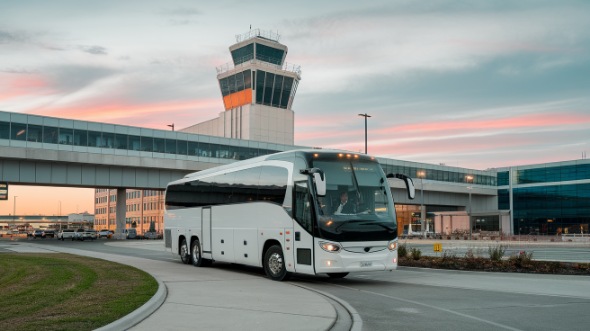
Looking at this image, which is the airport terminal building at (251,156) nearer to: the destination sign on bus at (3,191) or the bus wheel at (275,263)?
the destination sign on bus at (3,191)

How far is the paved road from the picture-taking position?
10273mm

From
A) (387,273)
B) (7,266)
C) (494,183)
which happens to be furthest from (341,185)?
(494,183)

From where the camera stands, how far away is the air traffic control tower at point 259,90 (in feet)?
316

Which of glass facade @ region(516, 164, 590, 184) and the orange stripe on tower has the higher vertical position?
the orange stripe on tower

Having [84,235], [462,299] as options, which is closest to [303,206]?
[462,299]

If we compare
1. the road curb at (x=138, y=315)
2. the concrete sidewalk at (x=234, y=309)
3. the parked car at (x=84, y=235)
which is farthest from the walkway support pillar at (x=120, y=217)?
the road curb at (x=138, y=315)

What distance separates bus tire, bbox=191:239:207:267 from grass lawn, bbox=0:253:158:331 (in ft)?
12.6

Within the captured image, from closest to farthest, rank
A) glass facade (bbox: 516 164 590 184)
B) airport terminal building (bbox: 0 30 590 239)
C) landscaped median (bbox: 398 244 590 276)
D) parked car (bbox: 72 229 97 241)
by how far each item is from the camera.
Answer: landscaped median (bbox: 398 244 590 276)
airport terminal building (bbox: 0 30 590 239)
parked car (bbox: 72 229 97 241)
glass facade (bbox: 516 164 590 184)

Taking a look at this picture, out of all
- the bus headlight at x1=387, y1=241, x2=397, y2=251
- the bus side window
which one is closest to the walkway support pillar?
the bus side window

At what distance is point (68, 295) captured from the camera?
12.4m

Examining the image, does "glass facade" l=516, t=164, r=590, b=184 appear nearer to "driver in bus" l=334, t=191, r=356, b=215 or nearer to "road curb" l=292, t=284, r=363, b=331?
"driver in bus" l=334, t=191, r=356, b=215

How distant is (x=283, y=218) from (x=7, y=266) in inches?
405

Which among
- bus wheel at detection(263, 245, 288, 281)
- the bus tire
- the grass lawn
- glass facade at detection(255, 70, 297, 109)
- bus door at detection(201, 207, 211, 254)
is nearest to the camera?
the grass lawn

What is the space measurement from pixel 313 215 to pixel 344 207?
86 cm
